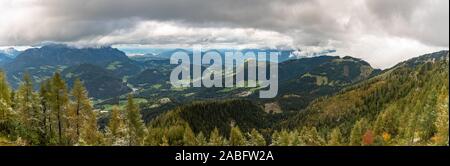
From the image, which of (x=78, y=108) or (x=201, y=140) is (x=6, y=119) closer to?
(x=78, y=108)

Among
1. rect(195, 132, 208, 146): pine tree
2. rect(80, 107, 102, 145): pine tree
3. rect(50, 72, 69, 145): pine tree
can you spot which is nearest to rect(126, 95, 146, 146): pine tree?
rect(80, 107, 102, 145): pine tree

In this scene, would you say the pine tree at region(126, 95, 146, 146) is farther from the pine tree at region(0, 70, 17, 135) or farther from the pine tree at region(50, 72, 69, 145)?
the pine tree at region(0, 70, 17, 135)

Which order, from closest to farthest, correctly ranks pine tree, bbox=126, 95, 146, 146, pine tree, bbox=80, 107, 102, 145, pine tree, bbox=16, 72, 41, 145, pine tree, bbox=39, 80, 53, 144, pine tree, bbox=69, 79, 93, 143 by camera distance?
pine tree, bbox=16, 72, 41, 145
pine tree, bbox=39, 80, 53, 144
pine tree, bbox=69, 79, 93, 143
pine tree, bbox=80, 107, 102, 145
pine tree, bbox=126, 95, 146, 146

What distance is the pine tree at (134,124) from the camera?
7403cm

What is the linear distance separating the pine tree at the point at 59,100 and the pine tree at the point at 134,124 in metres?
9.95

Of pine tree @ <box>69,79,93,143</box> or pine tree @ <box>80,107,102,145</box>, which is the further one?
pine tree @ <box>80,107,102,145</box>

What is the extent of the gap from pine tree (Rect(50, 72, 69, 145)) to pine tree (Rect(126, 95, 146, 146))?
9.95 m

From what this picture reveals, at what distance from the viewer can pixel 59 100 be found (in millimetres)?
68562

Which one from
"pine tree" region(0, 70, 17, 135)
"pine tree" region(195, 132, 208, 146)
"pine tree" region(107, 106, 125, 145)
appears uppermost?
"pine tree" region(0, 70, 17, 135)

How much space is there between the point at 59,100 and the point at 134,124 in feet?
41.1

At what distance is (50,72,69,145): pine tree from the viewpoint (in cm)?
6788
